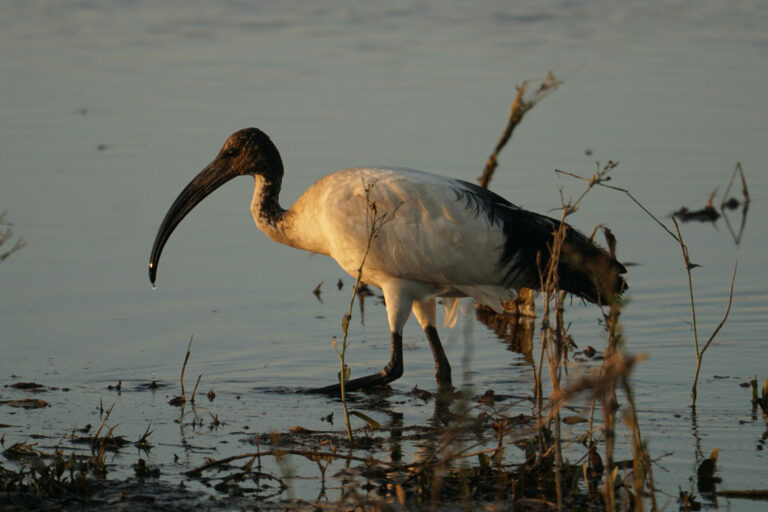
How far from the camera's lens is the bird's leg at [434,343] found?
7.10 metres

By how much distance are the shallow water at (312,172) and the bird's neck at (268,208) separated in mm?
626

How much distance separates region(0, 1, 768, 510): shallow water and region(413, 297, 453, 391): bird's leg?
0.48 feet

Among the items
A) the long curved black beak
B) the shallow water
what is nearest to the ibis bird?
the shallow water

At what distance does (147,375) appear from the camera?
23.4 ft

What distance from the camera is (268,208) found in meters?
7.80

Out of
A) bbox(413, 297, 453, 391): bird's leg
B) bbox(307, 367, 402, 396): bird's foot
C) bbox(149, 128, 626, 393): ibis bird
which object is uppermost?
bbox(149, 128, 626, 393): ibis bird

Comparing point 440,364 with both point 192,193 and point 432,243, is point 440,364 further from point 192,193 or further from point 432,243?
point 192,193

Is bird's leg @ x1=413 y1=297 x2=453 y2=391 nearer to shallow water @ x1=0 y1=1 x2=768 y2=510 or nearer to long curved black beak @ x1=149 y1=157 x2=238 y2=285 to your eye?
shallow water @ x1=0 y1=1 x2=768 y2=510

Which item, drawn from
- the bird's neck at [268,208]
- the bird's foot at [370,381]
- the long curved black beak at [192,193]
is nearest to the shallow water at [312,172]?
the bird's foot at [370,381]

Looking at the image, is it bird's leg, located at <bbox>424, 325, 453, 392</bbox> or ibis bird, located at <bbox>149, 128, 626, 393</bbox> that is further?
bird's leg, located at <bbox>424, 325, 453, 392</bbox>

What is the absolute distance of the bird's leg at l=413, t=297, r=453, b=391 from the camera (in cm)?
710

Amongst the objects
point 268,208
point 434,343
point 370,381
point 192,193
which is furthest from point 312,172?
point 370,381

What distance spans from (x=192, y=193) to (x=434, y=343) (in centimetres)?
175

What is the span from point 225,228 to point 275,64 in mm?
5987
